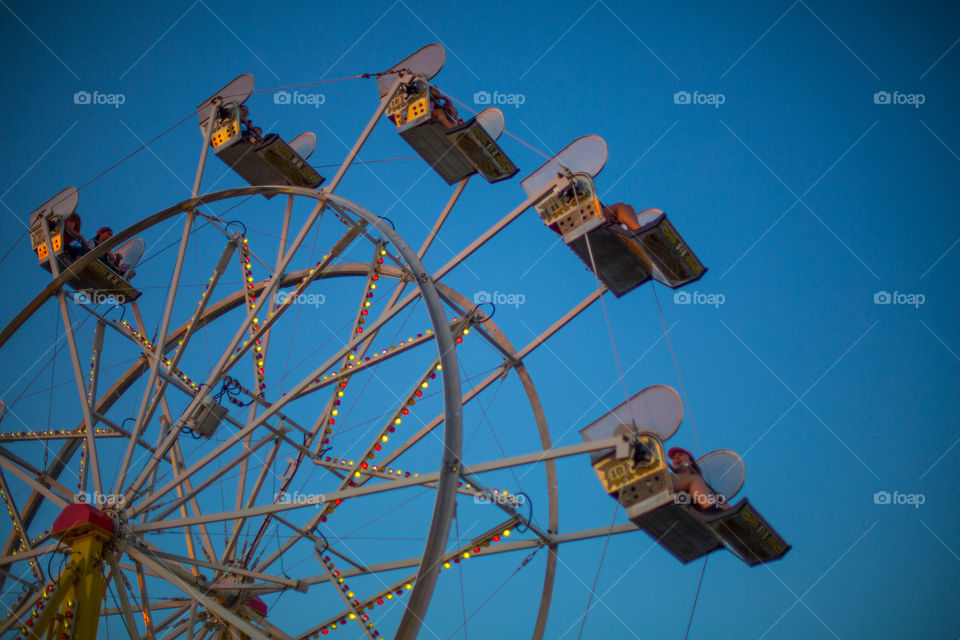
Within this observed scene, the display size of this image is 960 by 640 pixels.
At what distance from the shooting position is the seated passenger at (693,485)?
36.2 ft

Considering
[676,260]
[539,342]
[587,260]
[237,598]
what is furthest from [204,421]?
[676,260]

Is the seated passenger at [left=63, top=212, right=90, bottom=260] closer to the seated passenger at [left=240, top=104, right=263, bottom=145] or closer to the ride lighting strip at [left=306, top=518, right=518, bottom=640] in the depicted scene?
the seated passenger at [left=240, top=104, right=263, bottom=145]

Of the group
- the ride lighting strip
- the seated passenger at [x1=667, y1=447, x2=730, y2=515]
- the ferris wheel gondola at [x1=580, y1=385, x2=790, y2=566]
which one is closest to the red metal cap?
the ride lighting strip

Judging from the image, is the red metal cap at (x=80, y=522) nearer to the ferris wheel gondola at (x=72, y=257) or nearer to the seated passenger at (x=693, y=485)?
the ferris wheel gondola at (x=72, y=257)

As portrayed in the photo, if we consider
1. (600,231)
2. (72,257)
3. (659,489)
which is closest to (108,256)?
(72,257)

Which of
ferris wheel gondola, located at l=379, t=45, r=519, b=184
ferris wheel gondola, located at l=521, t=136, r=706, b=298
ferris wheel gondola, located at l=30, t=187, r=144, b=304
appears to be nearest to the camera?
ferris wheel gondola, located at l=521, t=136, r=706, b=298

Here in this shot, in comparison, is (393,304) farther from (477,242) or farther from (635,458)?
(635,458)

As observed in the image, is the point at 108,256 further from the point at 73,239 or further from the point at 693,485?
the point at 693,485

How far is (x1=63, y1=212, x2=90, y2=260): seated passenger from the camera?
1619 centimetres

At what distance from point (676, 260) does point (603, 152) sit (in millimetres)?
1964

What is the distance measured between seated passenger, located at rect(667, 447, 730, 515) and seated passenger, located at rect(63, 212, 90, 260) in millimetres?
11194

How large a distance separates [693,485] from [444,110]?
24.3ft

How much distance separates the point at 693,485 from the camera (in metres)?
11.2

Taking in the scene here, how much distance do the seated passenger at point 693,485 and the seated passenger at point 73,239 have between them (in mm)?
11194
